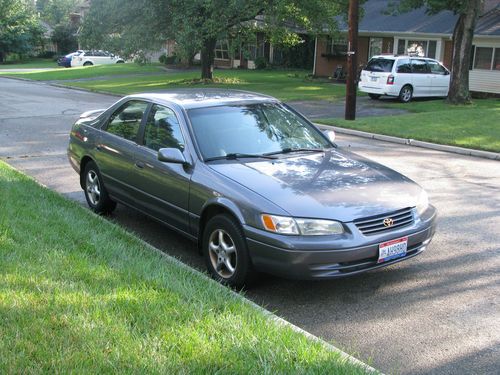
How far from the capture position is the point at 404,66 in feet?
75.7

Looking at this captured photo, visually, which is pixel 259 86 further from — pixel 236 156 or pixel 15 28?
pixel 15 28

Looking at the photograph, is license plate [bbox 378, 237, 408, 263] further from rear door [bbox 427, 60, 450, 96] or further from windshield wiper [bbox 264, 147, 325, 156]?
rear door [bbox 427, 60, 450, 96]

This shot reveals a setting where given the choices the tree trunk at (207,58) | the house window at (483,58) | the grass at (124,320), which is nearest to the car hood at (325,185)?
the grass at (124,320)

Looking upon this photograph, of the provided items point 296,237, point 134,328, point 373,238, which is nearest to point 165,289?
point 134,328

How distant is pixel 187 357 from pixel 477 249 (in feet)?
13.2

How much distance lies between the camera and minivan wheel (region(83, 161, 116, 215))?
7.19 metres

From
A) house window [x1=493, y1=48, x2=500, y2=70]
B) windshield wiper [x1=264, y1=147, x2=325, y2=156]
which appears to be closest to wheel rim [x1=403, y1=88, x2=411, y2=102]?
house window [x1=493, y1=48, x2=500, y2=70]

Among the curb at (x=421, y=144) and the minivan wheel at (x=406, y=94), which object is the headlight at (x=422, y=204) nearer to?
the curb at (x=421, y=144)

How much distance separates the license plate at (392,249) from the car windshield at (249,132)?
5.02 feet

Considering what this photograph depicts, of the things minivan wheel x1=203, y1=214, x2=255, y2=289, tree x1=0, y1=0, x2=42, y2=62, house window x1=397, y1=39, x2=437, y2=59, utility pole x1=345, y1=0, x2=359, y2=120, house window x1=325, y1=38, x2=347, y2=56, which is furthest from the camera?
tree x1=0, y1=0, x2=42, y2=62

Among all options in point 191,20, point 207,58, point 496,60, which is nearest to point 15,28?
point 207,58

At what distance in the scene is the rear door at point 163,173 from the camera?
560 cm

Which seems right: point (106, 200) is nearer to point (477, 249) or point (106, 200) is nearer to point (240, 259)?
point (240, 259)

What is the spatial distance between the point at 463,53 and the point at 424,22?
10009 mm
